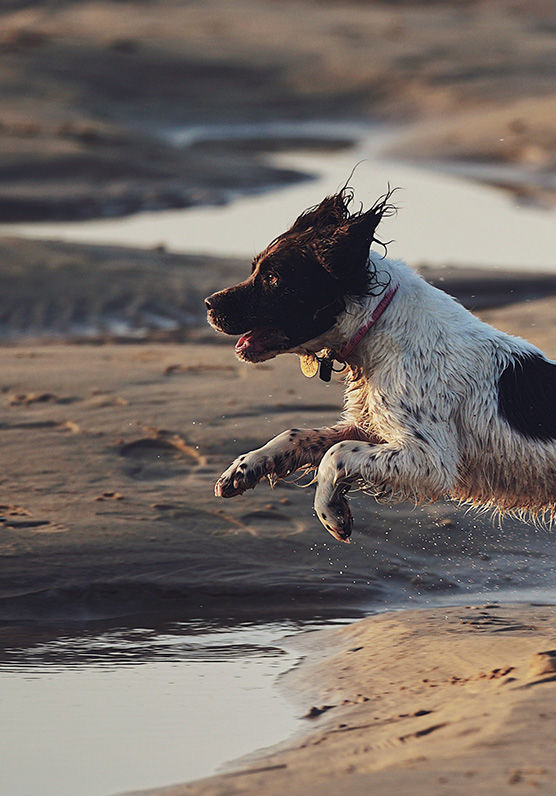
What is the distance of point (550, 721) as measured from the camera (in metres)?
3.54

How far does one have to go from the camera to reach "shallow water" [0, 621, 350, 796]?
3713 millimetres

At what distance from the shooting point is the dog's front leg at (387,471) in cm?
458

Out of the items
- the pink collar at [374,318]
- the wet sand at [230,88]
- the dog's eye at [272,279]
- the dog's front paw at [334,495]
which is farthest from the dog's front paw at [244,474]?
the wet sand at [230,88]

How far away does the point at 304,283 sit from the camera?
4.69 m

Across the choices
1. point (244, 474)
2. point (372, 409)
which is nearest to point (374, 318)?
point (372, 409)

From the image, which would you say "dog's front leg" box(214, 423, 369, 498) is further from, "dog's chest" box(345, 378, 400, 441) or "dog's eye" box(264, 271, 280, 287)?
"dog's eye" box(264, 271, 280, 287)

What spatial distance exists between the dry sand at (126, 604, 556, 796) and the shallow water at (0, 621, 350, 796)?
15 cm

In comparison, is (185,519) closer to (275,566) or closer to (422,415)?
(275,566)

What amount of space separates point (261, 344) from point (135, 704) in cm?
128

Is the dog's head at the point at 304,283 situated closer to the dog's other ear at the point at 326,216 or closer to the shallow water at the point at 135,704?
the dog's other ear at the point at 326,216

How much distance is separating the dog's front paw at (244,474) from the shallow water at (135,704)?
0.52 meters

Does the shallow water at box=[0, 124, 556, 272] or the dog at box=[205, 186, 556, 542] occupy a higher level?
the shallow water at box=[0, 124, 556, 272]

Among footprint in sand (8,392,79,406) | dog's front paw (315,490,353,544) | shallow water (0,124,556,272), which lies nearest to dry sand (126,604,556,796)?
dog's front paw (315,490,353,544)

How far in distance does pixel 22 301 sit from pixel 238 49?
9973mm
